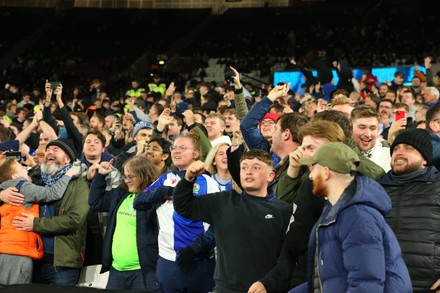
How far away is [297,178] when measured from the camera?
5.07 m

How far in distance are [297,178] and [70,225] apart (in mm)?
2795

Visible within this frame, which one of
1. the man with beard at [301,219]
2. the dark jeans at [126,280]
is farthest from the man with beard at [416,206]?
the dark jeans at [126,280]

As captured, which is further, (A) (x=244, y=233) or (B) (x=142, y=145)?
(B) (x=142, y=145)

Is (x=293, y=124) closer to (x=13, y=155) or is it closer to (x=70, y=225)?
(x=70, y=225)

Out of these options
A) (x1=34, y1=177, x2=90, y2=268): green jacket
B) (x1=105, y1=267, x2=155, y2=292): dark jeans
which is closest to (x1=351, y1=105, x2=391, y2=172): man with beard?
(x1=105, y1=267, x2=155, y2=292): dark jeans

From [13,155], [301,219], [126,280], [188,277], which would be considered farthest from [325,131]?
[13,155]

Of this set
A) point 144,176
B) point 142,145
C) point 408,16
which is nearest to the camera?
point 144,176

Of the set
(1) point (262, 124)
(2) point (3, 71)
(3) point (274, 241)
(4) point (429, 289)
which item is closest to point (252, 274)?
(3) point (274, 241)

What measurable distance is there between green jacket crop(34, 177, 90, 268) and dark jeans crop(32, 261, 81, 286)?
9 cm

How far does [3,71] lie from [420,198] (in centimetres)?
2692

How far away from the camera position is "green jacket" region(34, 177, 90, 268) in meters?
7.13

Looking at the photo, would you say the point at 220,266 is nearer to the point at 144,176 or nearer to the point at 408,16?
the point at 144,176

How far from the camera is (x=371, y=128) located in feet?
19.4

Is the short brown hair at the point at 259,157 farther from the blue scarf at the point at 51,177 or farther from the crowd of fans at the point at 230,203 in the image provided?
the blue scarf at the point at 51,177
